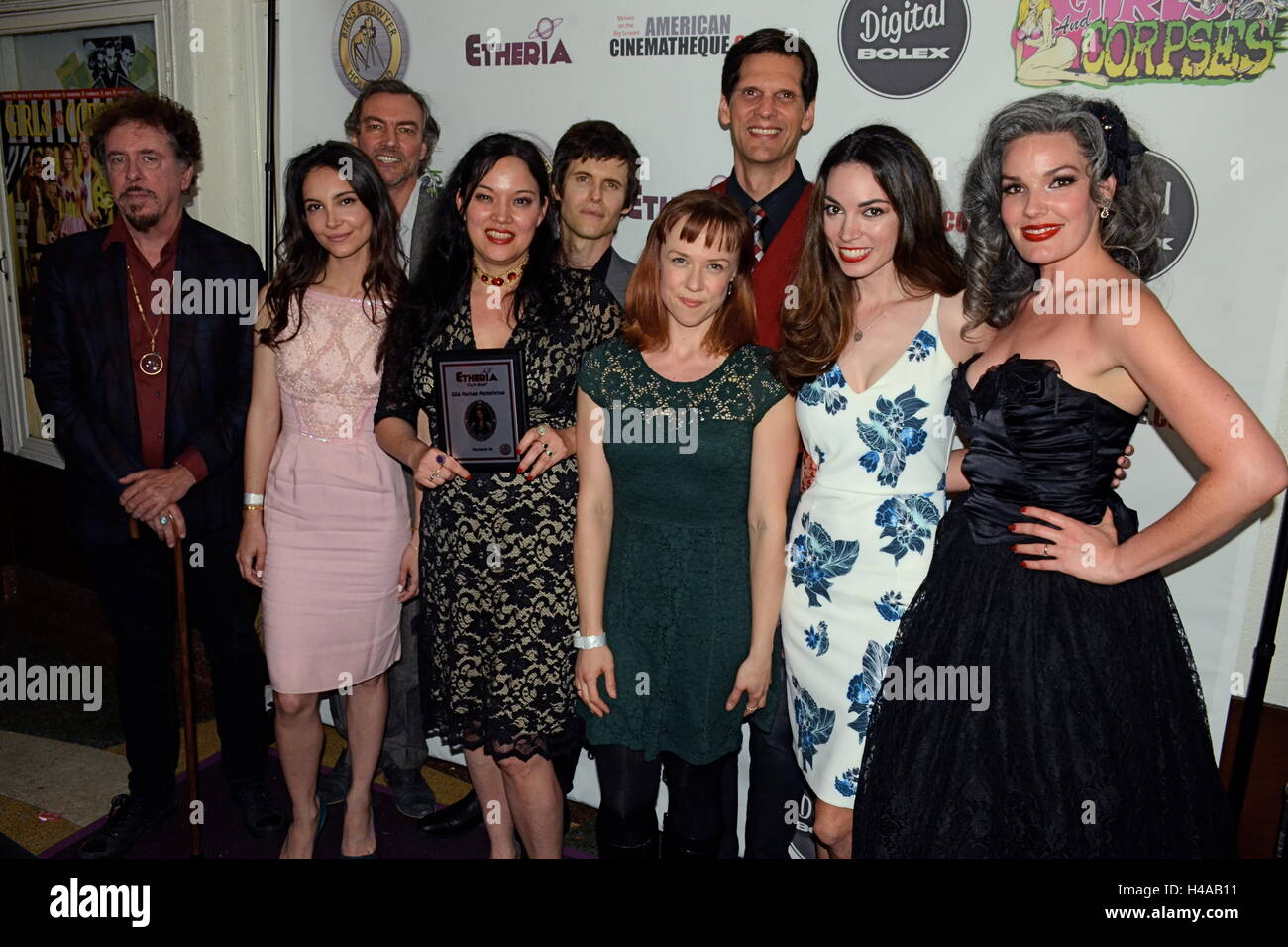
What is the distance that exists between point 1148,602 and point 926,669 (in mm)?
559

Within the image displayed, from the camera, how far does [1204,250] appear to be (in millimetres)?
2969

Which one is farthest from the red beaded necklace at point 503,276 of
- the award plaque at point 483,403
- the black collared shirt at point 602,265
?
the black collared shirt at point 602,265

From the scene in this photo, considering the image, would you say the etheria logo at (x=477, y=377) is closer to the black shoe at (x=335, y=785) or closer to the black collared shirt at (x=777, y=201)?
the black collared shirt at (x=777, y=201)

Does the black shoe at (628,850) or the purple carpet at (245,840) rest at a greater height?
the black shoe at (628,850)

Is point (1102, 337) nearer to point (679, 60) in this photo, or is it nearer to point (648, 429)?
point (648, 429)

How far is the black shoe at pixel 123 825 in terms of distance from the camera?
149 inches

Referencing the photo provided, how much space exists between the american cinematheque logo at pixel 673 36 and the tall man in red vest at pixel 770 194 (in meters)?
0.19

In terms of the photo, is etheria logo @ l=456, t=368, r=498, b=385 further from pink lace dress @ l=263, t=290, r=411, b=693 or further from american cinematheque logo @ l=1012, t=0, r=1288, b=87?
american cinematheque logo @ l=1012, t=0, r=1288, b=87

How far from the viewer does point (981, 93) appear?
323 cm

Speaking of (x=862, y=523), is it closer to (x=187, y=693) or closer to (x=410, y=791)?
(x=410, y=791)

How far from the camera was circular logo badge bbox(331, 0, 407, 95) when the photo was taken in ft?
14.0

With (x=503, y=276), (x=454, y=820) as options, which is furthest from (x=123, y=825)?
(x=503, y=276)

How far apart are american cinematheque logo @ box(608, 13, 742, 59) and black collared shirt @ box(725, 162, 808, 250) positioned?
60 centimetres

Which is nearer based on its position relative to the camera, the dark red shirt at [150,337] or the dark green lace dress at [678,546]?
the dark green lace dress at [678,546]
